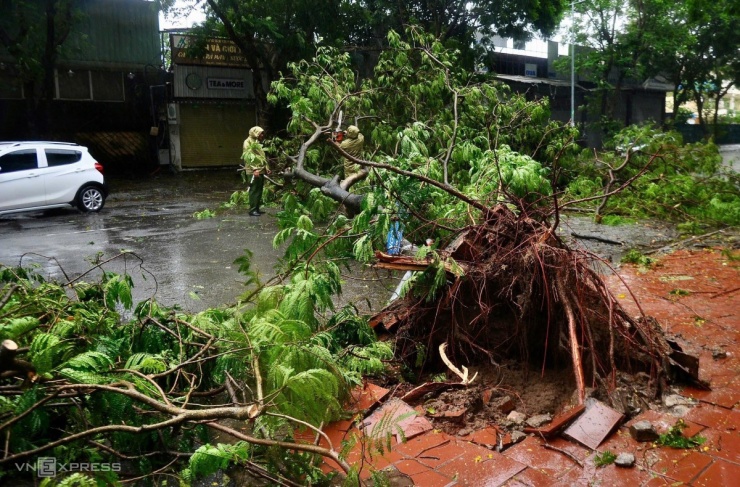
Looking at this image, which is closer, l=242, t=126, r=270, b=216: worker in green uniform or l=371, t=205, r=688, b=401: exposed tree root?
l=371, t=205, r=688, b=401: exposed tree root

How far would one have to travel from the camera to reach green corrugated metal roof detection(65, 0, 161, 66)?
2225 centimetres

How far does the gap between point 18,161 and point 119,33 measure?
11.7 metres

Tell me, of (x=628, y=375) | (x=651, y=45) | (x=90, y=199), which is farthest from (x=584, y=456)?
(x=651, y=45)

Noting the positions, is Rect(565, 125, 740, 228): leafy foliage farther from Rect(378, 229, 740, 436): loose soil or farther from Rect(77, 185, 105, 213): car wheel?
Rect(77, 185, 105, 213): car wheel

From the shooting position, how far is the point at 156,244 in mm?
10094

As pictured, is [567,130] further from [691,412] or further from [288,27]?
[288,27]

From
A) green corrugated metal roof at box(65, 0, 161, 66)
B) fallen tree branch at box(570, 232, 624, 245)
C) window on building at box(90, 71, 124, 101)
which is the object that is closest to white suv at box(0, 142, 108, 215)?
green corrugated metal roof at box(65, 0, 161, 66)

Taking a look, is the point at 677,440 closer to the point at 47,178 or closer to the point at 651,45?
the point at 47,178

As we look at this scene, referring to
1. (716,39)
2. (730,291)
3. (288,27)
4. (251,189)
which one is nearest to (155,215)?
(251,189)

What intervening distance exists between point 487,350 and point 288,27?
18.5 metres

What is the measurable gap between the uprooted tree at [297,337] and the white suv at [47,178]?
358 inches

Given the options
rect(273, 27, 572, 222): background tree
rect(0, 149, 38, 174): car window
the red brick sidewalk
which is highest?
rect(273, 27, 572, 222): background tree

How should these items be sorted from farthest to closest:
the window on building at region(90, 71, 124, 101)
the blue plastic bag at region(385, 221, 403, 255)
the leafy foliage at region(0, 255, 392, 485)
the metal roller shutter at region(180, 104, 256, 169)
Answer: the metal roller shutter at region(180, 104, 256, 169) < the window on building at region(90, 71, 124, 101) < the blue plastic bag at region(385, 221, 403, 255) < the leafy foliage at region(0, 255, 392, 485)

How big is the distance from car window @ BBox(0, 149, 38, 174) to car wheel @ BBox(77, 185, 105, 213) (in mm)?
1179
